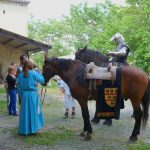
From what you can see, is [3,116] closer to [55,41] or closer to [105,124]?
[105,124]

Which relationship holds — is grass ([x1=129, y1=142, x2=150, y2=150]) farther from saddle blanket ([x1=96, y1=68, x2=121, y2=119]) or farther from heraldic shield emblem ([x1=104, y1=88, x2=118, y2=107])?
heraldic shield emblem ([x1=104, y1=88, x2=118, y2=107])

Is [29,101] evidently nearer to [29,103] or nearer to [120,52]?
[29,103]

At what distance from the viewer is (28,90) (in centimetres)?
793

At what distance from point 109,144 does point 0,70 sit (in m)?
20.8

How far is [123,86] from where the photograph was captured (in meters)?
7.57

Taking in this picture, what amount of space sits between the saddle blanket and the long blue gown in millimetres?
1356

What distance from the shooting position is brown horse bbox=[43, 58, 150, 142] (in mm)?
7496

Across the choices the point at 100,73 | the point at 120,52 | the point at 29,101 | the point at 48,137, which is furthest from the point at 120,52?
the point at 48,137

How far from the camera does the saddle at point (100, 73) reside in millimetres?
7480

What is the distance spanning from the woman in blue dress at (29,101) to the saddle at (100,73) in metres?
1.05

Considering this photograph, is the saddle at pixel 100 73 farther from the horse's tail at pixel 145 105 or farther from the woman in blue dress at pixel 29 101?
the woman in blue dress at pixel 29 101

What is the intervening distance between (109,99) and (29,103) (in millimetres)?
1779

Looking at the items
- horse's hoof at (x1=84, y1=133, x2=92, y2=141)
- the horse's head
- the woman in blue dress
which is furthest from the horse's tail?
the woman in blue dress

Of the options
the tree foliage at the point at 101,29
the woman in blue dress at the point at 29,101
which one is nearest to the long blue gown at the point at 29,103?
the woman in blue dress at the point at 29,101
